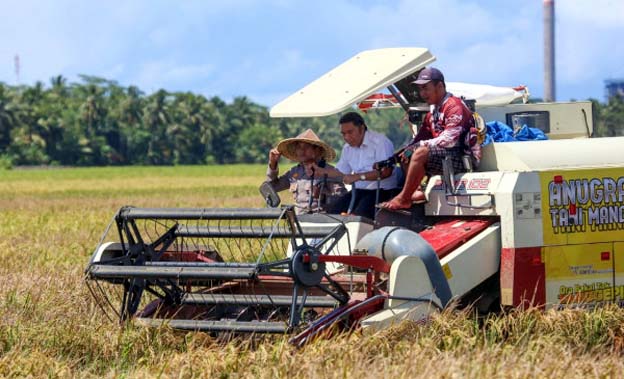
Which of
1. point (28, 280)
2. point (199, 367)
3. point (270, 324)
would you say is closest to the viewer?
point (199, 367)

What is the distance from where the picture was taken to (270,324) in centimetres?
834

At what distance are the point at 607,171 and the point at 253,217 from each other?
2833 millimetres

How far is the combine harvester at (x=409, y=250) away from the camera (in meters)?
8.53

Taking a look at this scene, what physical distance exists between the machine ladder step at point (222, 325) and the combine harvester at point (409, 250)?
0.04ft

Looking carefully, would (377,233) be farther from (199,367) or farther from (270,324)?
(199,367)

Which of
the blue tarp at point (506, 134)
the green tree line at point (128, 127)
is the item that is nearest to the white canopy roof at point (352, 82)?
the blue tarp at point (506, 134)

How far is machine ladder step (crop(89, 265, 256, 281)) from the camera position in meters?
8.21

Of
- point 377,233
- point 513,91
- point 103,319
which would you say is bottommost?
point 103,319

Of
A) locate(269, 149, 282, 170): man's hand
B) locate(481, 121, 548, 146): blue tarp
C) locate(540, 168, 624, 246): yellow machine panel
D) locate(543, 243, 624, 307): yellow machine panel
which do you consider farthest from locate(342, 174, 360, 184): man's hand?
locate(543, 243, 624, 307): yellow machine panel

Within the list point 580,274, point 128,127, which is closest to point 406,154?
point 580,274

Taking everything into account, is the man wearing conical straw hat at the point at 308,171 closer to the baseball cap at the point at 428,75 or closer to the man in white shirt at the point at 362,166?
the man in white shirt at the point at 362,166

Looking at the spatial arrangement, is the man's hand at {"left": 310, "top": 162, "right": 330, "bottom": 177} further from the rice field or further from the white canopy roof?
the rice field

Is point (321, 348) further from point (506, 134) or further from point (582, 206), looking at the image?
point (506, 134)

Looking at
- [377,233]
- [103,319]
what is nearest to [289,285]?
[377,233]
